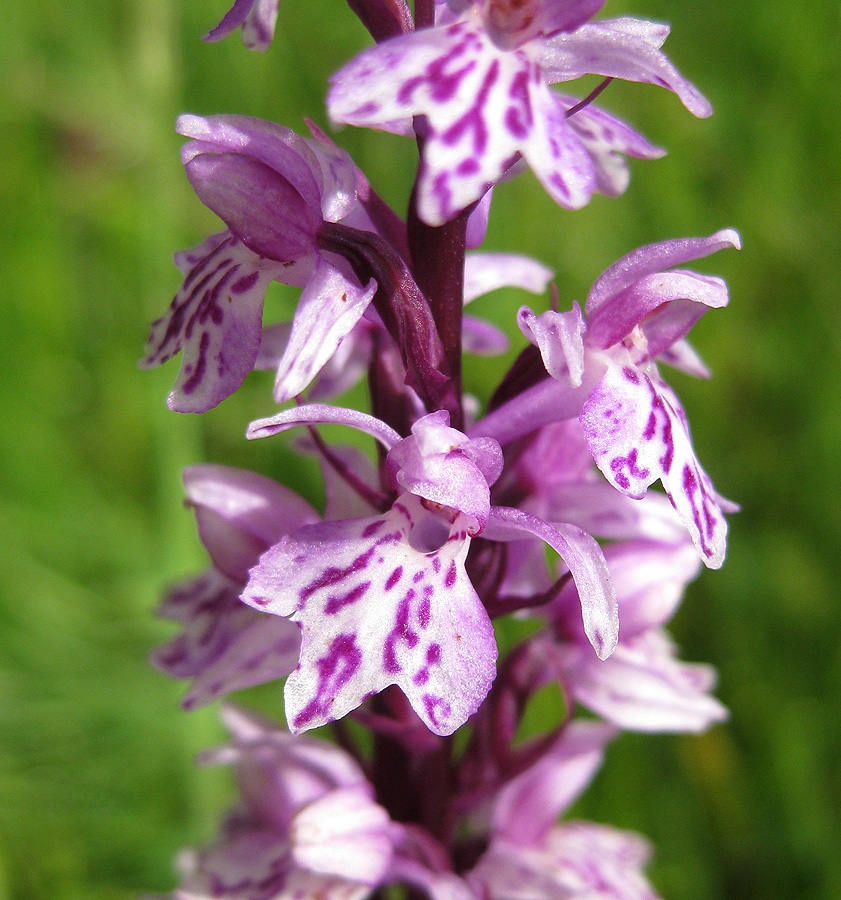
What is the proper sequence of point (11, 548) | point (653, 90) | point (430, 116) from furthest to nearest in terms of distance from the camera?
point (653, 90), point (11, 548), point (430, 116)

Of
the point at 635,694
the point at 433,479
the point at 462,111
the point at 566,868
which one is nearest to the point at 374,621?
the point at 433,479

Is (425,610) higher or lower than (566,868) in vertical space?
higher

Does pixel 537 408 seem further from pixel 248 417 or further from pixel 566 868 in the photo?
pixel 248 417

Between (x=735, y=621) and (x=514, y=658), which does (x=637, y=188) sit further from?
(x=514, y=658)

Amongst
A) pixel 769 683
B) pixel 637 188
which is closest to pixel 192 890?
pixel 769 683

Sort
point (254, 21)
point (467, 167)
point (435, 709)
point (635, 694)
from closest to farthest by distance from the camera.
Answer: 1. point (467, 167)
2. point (435, 709)
3. point (254, 21)
4. point (635, 694)

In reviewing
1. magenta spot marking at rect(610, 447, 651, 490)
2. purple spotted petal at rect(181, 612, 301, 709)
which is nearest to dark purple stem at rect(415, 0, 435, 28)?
magenta spot marking at rect(610, 447, 651, 490)

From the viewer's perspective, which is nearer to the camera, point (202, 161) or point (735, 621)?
point (202, 161)
